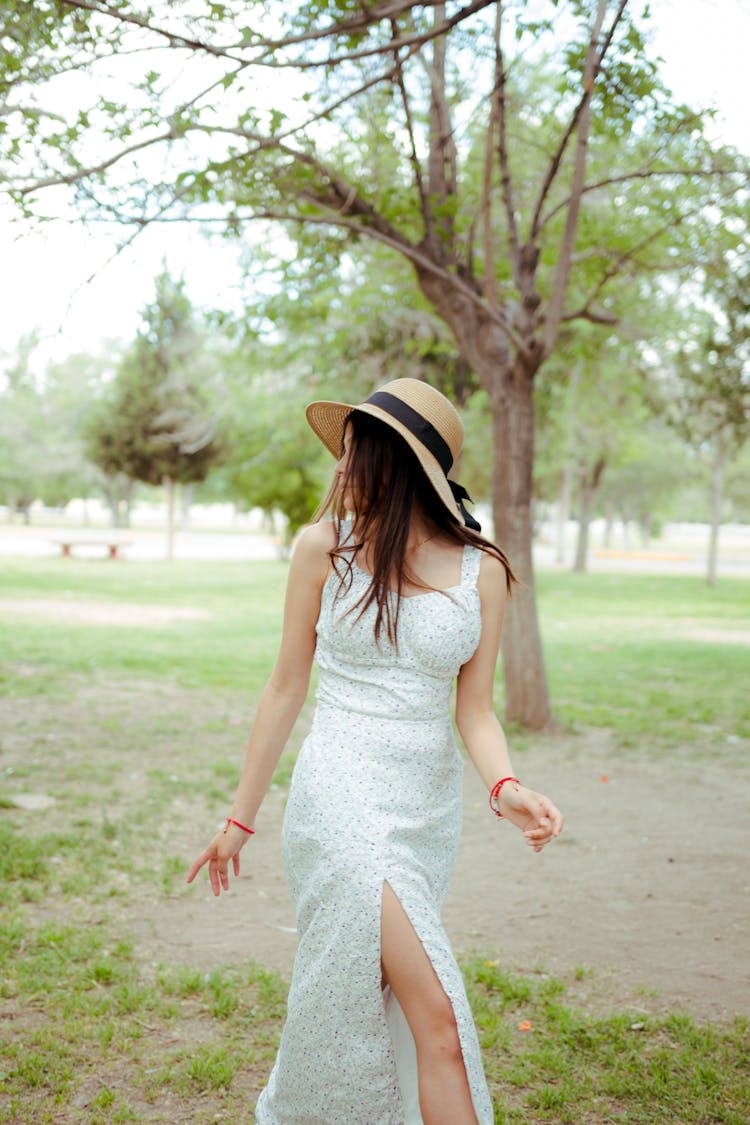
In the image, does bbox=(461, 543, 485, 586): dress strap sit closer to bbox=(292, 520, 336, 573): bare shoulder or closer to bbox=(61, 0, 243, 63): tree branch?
bbox=(292, 520, 336, 573): bare shoulder

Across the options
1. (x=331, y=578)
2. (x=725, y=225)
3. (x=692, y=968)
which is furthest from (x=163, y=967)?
(x=725, y=225)

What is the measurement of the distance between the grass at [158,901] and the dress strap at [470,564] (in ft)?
6.11

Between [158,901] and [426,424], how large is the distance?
352cm

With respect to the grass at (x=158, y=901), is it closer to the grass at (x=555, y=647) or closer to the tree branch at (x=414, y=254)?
the grass at (x=555, y=647)

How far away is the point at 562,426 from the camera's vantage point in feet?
69.9

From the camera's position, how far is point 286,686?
8.61 feet

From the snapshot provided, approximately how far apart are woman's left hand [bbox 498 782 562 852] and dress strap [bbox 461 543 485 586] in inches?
19.5

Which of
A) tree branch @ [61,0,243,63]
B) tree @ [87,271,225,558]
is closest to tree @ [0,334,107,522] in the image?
tree @ [87,271,225,558]

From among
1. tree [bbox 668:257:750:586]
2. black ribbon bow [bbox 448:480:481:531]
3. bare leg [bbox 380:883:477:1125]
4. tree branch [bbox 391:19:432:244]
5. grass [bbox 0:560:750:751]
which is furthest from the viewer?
tree [bbox 668:257:750:586]

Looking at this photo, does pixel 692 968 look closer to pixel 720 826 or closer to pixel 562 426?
pixel 720 826

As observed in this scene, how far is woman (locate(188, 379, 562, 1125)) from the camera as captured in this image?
223cm

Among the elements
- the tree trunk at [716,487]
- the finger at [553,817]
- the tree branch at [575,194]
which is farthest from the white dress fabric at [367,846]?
the tree trunk at [716,487]

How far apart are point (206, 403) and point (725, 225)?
21.4 meters

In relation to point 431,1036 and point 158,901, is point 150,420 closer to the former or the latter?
point 158,901
